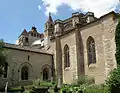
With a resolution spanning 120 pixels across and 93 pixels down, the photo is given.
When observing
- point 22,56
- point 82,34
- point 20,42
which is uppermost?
point 20,42

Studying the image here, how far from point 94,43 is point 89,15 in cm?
1872

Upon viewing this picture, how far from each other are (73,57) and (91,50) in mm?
3094

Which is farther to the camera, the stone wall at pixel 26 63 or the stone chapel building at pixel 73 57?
the stone wall at pixel 26 63

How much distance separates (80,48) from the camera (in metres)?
26.0

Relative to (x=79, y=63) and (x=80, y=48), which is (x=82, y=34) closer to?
(x=80, y=48)

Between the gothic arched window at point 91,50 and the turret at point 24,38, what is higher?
the turret at point 24,38

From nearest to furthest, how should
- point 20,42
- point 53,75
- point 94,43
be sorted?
1. point 94,43
2. point 53,75
3. point 20,42

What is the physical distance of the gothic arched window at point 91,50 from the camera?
79.5ft

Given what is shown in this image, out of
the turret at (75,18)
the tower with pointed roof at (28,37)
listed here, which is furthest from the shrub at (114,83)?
the tower with pointed roof at (28,37)

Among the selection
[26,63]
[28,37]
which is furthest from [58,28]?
[28,37]

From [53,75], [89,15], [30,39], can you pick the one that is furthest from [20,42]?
[53,75]

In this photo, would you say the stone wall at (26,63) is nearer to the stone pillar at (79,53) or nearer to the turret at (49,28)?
the stone pillar at (79,53)

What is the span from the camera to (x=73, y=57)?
86.4ft

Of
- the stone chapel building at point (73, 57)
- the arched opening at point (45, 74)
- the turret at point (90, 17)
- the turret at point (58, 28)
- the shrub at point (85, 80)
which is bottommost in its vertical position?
the shrub at point (85, 80)
